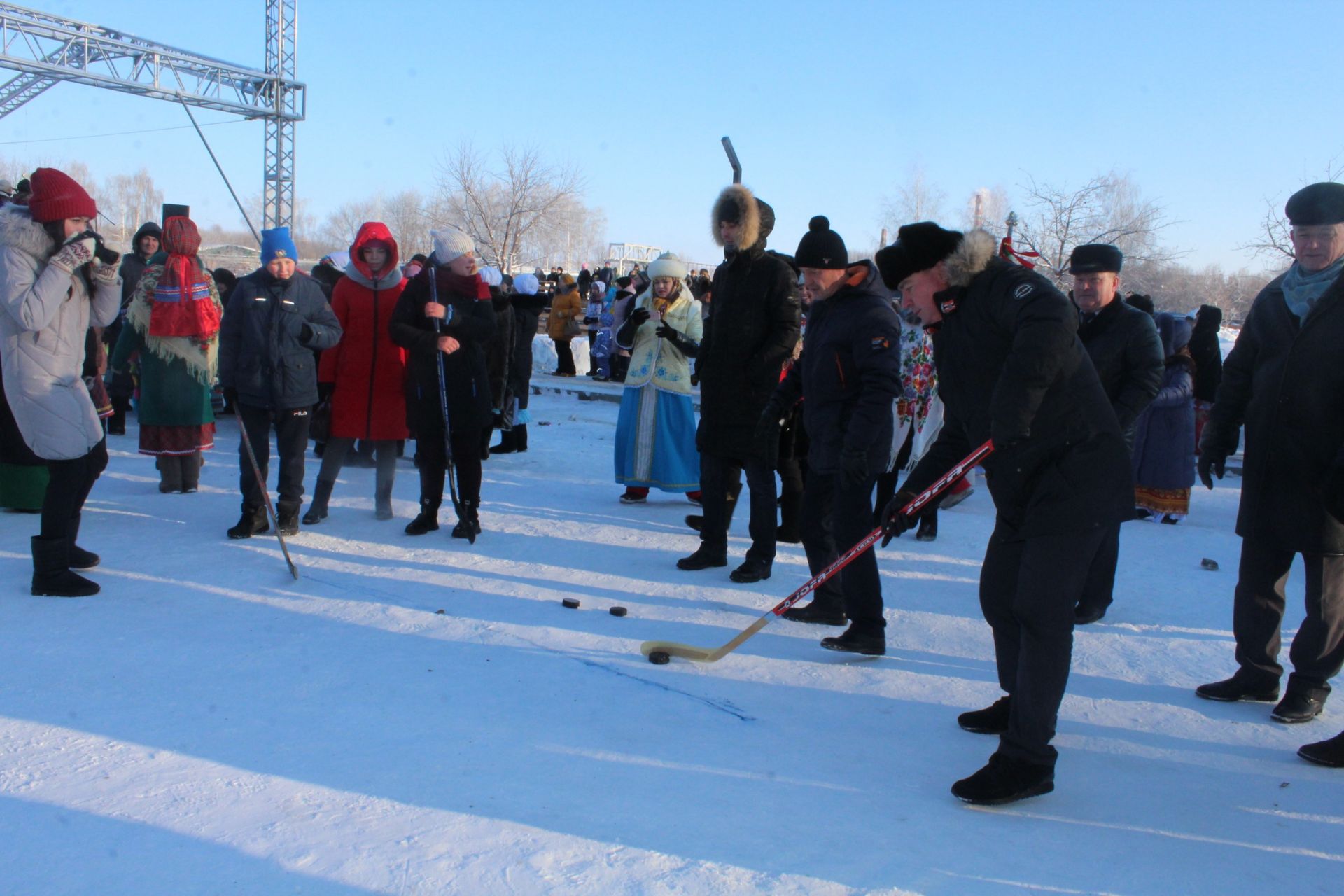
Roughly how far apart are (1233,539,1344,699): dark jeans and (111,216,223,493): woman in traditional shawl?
19.0 ft

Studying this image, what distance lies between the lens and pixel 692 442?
687 centimetres

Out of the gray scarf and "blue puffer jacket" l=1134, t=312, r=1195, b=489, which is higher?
the gray scarf

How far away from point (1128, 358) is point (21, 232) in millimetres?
5077

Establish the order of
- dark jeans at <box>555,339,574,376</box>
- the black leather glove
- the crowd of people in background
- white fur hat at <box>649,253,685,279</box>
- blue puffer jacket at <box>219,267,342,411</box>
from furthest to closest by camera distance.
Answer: dark jeans at <box>555,339,574,376</box> < white fur hat at <box>649,253,685,279</box> < blue puffer jacket at <box>219,267,342,411</box> < the black leather glove < the crowd of people in background

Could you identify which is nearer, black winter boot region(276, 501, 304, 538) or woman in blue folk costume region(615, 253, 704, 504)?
black winter boot region(276, 501, 304, 538)

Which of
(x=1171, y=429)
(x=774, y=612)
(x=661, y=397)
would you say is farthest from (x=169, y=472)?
(x=1171, y=429)

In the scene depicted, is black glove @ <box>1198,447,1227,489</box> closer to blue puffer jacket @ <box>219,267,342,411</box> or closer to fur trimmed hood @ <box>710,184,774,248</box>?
fur trimmed hood @ <box>710,184,774,248</box>

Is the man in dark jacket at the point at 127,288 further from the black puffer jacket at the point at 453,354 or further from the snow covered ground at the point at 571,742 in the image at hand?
the snow covered ground at the point at 571,742

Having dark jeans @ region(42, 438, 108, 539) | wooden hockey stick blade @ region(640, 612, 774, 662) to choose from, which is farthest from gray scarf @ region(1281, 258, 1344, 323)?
dark jeans @ region(42, 438, 108, 539)

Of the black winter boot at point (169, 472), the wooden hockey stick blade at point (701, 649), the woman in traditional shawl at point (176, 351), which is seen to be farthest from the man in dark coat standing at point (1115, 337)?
the black winter boot at point (169, 472)

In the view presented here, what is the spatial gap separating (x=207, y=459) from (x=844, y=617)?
588 cm

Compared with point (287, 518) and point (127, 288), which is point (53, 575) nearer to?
point (287, 518)

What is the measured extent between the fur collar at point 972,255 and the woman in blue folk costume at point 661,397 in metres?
3.65

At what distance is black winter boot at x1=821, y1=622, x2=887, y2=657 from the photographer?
4180mm
